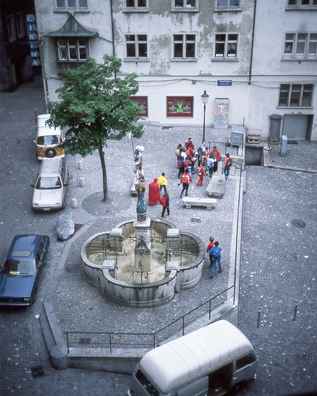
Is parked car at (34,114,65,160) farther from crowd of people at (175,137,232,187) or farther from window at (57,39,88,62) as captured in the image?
crowd of people at (175,137,232,187)

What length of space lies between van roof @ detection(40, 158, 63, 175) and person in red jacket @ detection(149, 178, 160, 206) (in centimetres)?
529

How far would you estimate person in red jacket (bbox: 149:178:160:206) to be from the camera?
2484 cm

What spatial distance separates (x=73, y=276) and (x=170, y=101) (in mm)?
18768

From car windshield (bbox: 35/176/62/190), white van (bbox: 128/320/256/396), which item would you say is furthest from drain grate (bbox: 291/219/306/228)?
car windshield (bbox: 35/176/62/190)

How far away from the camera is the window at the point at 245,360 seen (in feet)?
50.0

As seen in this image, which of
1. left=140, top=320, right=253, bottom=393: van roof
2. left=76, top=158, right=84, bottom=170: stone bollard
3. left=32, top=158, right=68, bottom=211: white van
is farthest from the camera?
left=76, top=158, right=84, bottom=170: stone bollard

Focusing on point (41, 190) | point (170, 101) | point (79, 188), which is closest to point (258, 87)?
point (170, 101)

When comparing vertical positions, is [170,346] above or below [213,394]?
above

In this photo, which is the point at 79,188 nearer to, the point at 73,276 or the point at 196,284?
the point at 73,276

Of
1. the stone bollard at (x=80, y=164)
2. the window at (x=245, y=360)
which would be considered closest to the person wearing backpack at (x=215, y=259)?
the window at (x=245, y=360)

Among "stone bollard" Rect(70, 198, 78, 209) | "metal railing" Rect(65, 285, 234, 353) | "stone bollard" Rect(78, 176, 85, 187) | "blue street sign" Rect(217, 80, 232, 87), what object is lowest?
"metal railing" Rect(65, 285, 234, 353)

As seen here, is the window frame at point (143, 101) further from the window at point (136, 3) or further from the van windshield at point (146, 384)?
the van windshield at point (146, 384)

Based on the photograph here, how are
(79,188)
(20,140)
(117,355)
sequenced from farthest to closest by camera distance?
(20,140) < (79,188) < (117,355)

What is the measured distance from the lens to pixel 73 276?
20.2 metres
